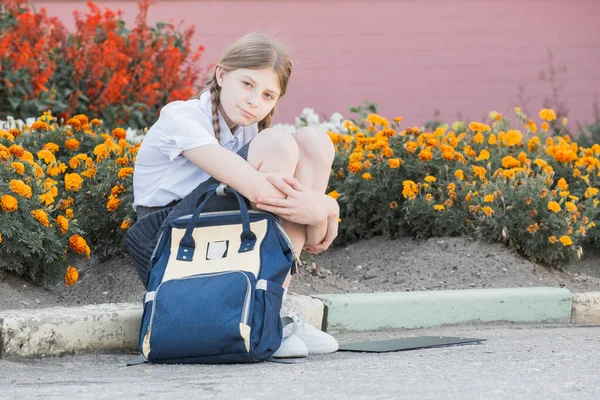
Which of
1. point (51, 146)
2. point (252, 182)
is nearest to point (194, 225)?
point (252, 182)

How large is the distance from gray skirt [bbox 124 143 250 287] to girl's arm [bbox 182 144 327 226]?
0.25 ft

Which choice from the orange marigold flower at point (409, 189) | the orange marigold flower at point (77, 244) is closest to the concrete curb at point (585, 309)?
the orange marigold flower at point (409, 189)

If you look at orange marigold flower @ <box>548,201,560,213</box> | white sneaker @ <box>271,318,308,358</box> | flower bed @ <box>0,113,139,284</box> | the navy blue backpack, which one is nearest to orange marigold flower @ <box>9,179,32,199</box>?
flower bed @ <box>0,113,139,284</box>

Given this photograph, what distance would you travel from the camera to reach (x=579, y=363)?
3.28 m

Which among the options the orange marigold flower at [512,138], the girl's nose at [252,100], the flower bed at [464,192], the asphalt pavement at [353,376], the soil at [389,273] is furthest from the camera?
the orange marigold flower at [512,138]

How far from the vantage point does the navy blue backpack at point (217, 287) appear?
3221 mm

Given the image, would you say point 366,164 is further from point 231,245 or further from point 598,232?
point 231,245

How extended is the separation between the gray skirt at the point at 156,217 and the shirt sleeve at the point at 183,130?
0.14 metres

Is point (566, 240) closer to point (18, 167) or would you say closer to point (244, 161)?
point (244, 161)

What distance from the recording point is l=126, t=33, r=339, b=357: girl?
3.46m

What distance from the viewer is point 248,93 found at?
12.0 ft

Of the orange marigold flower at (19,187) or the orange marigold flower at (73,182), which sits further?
the orange marigold flower at (73,182)

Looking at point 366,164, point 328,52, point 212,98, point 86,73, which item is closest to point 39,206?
point 212,98

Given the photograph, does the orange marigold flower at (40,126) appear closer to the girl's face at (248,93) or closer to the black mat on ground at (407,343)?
the girl's face at (248,93)
